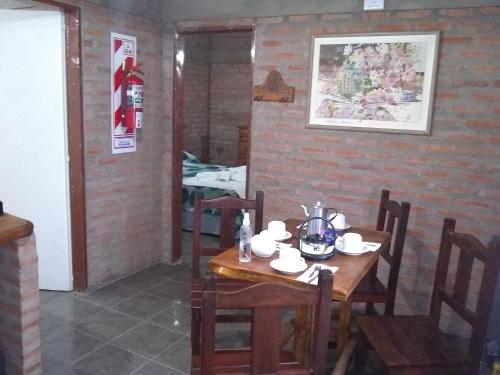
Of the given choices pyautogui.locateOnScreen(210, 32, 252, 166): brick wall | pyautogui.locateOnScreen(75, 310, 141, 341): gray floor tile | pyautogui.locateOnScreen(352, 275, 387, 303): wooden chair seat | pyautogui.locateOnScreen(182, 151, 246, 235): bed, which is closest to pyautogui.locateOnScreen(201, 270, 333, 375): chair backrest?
pyautogui.locateOnScreen(352, 275, 387, 303): wooden chair seat

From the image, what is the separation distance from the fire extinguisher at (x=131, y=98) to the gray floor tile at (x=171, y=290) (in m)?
1.28

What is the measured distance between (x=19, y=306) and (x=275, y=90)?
2.23 metres

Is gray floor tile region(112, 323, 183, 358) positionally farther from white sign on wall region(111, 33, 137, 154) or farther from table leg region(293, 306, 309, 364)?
white sign on wall region(111, 33, 137, 154)

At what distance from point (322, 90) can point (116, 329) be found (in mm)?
2145

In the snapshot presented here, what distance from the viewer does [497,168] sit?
2848 millimetres

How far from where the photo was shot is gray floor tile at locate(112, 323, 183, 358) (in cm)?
273

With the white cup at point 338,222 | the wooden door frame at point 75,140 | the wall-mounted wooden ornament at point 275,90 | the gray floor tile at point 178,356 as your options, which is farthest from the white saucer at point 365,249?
the wooden door frame at point 75,140

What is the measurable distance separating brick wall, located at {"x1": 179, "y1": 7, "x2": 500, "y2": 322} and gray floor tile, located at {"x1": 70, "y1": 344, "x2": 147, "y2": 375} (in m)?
1.48

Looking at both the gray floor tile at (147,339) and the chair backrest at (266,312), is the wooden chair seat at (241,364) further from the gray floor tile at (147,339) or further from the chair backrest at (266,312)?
the gray floor tile at (147,339)

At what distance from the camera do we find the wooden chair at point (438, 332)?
1909 millimetres

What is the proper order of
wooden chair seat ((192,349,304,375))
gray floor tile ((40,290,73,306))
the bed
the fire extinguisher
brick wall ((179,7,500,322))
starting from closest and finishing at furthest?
wooden chair seat ((192,349,304,375)) → brick wall ((179,7,500,322)) → gray floor tile ((40,290,73,306)) → the fire extinguisher → the bed

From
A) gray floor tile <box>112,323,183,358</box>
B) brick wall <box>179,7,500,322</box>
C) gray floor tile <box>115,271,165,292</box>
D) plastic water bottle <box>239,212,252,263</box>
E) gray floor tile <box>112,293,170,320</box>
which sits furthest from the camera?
gray floor tile <box>115,271,165,292</box>

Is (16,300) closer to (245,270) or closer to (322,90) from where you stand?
(245,270)

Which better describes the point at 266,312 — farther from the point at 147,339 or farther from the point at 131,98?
the point at 131,98
